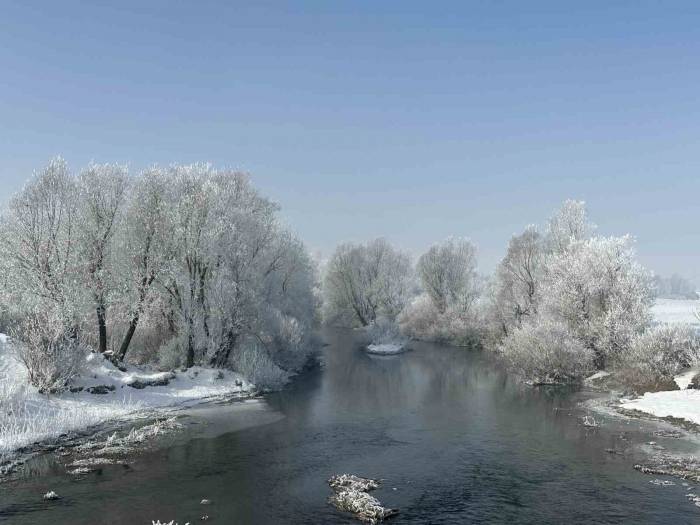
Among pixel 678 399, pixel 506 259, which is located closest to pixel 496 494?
pixel 678 399

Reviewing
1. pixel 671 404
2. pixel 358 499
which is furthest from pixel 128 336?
pixel 671 404

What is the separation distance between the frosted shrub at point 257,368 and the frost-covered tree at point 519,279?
3662 centimetres

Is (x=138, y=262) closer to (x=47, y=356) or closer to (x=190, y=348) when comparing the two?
(x=190, y=348)

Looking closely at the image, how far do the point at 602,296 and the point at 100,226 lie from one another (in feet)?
150

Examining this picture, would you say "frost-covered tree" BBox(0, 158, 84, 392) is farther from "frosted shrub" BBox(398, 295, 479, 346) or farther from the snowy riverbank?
"frosted shrub" BBox(398, 295, 479, 346)

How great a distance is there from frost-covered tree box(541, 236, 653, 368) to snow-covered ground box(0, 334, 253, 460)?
1254 inches

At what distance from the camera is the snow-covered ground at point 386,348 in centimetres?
7188

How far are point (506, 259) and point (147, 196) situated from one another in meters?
54.1

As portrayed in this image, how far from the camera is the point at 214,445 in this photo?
26438 millimetres

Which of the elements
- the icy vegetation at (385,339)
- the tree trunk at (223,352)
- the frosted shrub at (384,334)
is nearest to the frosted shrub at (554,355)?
the icy vegetation at (385,339)

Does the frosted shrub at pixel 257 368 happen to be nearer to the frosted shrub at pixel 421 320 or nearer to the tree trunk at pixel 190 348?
the tree trunk at pixel 190 348

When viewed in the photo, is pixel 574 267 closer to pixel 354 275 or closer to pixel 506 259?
pixel 506 259

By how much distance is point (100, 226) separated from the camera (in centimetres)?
4062

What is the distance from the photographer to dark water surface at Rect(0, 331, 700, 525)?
60.5 feet
